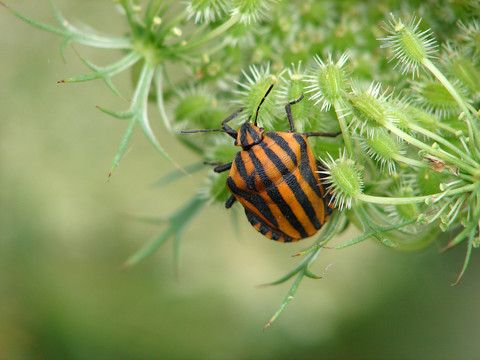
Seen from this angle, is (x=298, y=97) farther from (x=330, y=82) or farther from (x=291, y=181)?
(x=291, y=181)

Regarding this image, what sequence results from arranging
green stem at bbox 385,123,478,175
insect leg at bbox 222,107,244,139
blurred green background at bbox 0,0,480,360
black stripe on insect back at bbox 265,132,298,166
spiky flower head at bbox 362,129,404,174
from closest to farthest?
green stem at bbox 385,123,478,175 < spiky flower head at bbox 362,129,404,174 < black stripe on insect back at bbox 265,132,298,166 < insect leg at bbox 222,107,244,139 < blurred green background at bbox 0,0,480,360

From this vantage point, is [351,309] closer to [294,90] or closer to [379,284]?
[379,284]

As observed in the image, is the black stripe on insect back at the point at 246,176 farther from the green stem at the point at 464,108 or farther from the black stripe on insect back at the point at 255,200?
the green stem at the point at 464,108

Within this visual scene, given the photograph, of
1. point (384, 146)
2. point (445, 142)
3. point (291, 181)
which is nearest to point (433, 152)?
point (445, 142)

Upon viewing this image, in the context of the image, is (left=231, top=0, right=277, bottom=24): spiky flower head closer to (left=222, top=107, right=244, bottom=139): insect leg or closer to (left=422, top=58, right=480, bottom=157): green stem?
(left=222, top=107, right=244, bottom=139): insect leg

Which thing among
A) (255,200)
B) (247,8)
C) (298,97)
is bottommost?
(255,200)

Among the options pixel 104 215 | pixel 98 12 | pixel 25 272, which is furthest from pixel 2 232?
pixel 98 12

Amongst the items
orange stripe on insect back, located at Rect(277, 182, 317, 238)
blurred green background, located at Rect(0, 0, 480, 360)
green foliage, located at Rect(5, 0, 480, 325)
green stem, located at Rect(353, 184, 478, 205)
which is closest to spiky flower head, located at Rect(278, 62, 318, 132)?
green foliage, located at Rect(5, 0, 480, 325)
